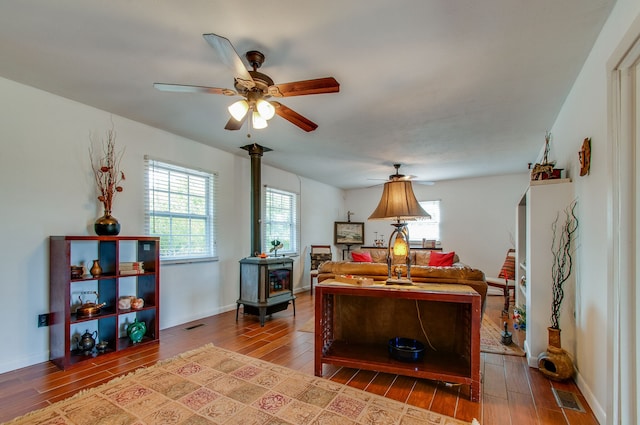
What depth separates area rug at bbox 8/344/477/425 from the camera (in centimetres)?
186

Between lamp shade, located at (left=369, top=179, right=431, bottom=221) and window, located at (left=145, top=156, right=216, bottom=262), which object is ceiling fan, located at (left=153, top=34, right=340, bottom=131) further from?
window, located at (left=145, top=156, right=216, bottom=262)

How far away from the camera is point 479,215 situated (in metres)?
6.53

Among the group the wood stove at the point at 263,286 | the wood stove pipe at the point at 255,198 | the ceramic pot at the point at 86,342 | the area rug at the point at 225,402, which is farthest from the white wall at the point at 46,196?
the area rug at the point at 225,402

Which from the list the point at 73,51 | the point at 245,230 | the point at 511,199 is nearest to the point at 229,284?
the point at 245,230

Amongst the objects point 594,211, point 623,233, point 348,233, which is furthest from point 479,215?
point 623,233

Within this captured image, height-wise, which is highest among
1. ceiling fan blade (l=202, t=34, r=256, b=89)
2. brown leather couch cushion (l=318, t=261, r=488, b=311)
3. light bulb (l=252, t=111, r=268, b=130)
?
ceiling fan blade (l=202, t=34, r=256, b=89)

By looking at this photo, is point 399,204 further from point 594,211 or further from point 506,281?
point 506,281

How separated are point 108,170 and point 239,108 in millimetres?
1869

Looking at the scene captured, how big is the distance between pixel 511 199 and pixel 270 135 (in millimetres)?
5253

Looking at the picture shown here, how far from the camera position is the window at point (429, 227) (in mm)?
6984

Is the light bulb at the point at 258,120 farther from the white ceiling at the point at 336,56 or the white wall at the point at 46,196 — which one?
the white wall at the point at 46,196

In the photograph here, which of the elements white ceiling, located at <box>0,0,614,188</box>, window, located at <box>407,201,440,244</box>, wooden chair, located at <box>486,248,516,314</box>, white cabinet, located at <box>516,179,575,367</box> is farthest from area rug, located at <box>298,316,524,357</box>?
window, located at <box>407,201,440,244</box>

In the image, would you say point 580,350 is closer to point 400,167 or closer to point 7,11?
point 400,167

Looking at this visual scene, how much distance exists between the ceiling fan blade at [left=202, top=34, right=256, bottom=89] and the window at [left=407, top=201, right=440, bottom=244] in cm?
583
